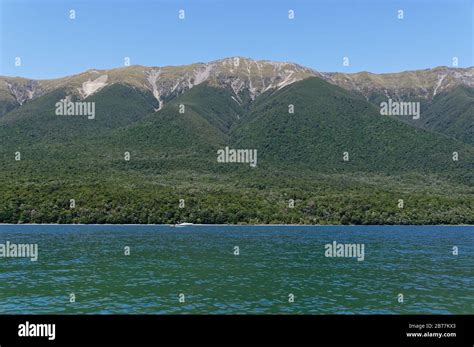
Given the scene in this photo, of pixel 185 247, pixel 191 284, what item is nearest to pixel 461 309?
pixel 191 284

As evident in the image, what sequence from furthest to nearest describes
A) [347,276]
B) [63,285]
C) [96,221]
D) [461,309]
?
[96,221]
[347,276]
[63,285]
[461,309]

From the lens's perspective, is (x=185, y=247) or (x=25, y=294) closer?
(x=25, y=294)

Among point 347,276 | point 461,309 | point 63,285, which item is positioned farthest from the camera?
point 347,276
